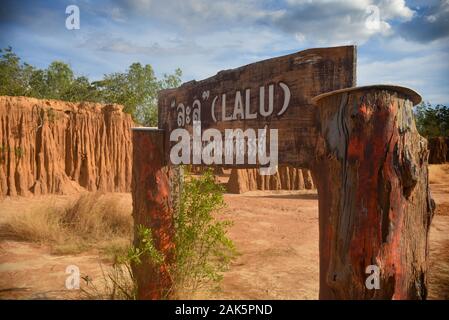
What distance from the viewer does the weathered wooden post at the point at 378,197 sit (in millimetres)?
1392

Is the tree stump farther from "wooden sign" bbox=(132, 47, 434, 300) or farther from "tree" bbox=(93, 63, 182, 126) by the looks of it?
"tree" bbox=(93, 63, 182, 126)

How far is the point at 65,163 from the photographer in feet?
43.2

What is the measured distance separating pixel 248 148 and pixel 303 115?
0.45m

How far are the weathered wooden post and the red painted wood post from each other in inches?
65.0

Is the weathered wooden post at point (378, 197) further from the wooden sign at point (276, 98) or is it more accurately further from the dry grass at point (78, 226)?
the dry grass at point (78, 226)

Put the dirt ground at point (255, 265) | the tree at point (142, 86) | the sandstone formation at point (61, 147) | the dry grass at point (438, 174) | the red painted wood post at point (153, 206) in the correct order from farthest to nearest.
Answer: the tree at point (142, 86) < the dry grass at point (438, 174) < the sandstone formation at point (61, 147) < the dirt ground at point (255, 265) < the red painted wood post at point (153, 206)

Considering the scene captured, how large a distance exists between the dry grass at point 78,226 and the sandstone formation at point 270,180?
8.13m

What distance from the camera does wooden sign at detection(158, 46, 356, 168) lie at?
1.74 m

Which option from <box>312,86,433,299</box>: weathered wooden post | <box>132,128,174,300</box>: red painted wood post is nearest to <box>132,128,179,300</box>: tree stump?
<box>132,128,174,300</box>: red painted wood post

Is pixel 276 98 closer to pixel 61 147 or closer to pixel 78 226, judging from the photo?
pixel 78 226

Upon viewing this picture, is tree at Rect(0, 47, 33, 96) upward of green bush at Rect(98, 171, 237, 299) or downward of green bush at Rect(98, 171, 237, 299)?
upward

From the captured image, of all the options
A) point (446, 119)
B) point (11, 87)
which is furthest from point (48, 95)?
point (446, 119)

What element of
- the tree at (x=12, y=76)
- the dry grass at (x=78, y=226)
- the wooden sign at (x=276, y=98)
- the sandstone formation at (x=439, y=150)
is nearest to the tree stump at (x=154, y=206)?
the wooden sign at (x=276, y=98)
